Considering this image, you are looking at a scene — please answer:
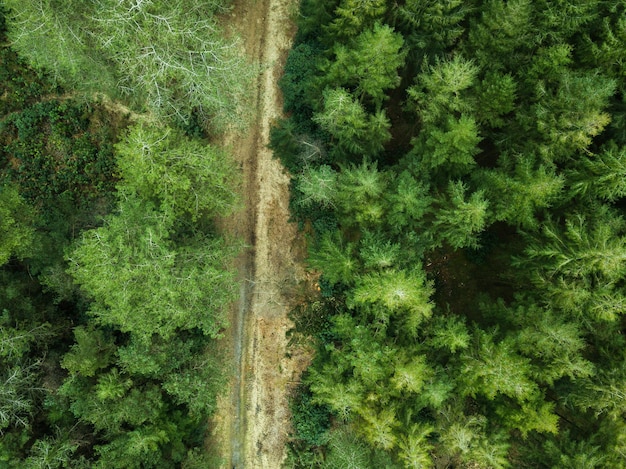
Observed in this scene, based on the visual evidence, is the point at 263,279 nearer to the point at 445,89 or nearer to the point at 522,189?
the point at 445,89

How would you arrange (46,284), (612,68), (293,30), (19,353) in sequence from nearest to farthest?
(612,68) < (19,353) < (46,284) < (293,30)

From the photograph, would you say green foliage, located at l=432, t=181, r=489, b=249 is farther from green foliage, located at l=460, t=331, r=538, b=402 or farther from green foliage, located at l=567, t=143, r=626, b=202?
green foliage, located at l=460, t=331, r=538, b=402

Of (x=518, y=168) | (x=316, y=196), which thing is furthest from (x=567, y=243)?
(x=316, y=196)

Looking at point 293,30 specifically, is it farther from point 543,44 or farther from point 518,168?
point 518,168

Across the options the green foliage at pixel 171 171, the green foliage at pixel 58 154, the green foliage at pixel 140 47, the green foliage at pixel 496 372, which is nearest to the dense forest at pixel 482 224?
the green foliage at pixel 496 372

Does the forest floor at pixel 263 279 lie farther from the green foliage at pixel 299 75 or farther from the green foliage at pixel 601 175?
the green foliage at pixel 601 175

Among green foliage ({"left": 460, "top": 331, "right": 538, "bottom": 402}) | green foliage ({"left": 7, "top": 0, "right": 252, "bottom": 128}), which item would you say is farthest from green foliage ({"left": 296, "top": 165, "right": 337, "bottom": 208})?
green foliage ({"left": 460, "top": 331, "right": 538, "bottom": 402})

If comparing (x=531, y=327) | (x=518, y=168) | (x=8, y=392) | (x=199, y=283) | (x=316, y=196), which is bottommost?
(x=8, y=392)
